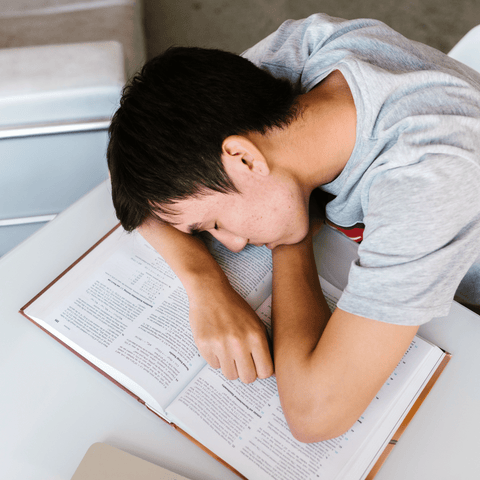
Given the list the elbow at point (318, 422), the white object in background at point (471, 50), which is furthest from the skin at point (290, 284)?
the white object in background at point (471, 50)

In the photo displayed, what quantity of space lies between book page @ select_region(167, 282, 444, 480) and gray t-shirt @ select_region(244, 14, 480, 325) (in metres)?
0.12

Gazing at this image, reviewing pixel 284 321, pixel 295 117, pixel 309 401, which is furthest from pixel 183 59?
pixel 309 401

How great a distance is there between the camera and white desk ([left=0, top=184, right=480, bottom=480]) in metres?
0.53

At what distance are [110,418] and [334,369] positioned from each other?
0.31m

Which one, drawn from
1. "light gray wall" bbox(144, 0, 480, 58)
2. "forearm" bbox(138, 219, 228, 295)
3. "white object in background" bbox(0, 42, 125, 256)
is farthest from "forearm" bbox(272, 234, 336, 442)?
"light gray wall" bbox(144, 0, 480, 58)

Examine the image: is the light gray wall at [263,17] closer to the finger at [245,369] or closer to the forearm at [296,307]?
the forearm at [296,307]

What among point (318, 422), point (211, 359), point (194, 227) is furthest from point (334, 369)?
point (194, 227)

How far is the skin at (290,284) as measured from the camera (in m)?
0.53

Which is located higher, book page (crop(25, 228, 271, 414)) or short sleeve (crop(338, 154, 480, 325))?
short sleeve (crop(338, 154, 480, 325))

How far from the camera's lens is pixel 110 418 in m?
0.57

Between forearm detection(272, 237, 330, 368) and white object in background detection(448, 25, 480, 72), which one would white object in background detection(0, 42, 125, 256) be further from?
white object in background detection(448, 25, 480, 72)

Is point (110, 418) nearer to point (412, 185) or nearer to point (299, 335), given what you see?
point (299, 335)

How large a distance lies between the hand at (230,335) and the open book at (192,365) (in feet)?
0.05

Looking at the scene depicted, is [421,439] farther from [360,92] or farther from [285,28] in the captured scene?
[285,28]
